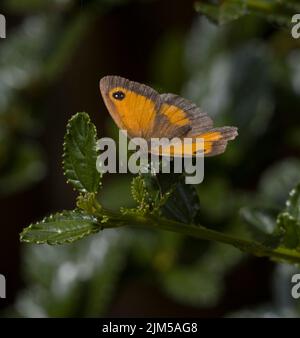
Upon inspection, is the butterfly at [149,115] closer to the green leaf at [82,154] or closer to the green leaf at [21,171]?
the green leaf at [82,154]

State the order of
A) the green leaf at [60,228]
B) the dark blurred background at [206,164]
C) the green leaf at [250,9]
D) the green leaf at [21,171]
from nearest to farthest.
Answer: the green leaf at [60,228]
the green leaf at [250,9]
the dark blurred background at [206,164]
the green leaf at [21,171]

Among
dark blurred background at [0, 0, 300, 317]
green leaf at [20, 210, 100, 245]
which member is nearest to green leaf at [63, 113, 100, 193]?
green leaf at [20, 210, 100, 245]

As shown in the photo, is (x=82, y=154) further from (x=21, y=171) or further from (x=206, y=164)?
(x=21, y=171)

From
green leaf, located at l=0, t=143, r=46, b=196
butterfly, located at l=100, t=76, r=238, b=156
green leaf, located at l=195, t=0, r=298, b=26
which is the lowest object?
butterfly, located at l=100, t=76, r=238, b=156

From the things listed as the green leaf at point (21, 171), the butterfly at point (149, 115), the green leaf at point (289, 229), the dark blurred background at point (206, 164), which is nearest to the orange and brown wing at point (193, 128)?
the butterfly at point (149, 115)

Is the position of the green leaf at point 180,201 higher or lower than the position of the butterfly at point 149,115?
lower

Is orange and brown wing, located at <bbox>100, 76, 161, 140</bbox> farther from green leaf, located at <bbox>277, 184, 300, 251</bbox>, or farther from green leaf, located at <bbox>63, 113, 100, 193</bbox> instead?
green leaf, located at <bbox>277, 184, 300, 251</bbox>

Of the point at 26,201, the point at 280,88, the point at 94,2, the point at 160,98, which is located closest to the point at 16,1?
the point at 94,2

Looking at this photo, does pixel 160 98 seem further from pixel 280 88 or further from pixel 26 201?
pixel 26 201

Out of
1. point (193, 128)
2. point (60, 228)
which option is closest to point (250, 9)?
point (193, 128)
